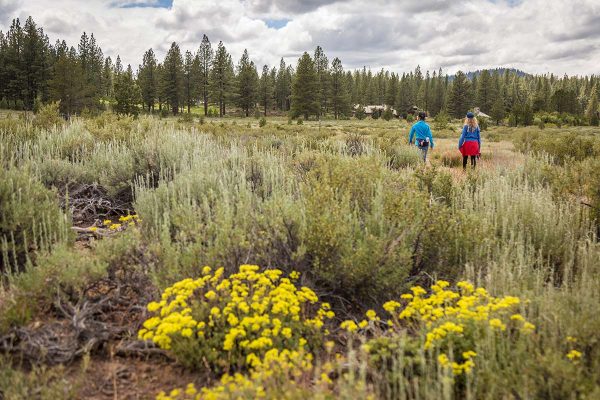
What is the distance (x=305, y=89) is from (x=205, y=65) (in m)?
22.7

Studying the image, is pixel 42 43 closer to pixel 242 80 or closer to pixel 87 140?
pixel 242 80

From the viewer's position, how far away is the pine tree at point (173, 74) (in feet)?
248

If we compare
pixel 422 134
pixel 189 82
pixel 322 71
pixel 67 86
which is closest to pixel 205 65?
pixel 189 82

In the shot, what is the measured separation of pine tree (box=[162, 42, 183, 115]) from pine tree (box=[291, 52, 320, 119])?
2167cm

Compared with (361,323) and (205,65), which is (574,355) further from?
(205,65)

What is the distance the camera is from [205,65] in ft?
260

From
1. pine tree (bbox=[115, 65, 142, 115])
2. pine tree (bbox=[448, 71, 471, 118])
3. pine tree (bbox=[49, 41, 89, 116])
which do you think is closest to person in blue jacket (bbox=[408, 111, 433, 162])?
pine tree (bbox=[115, 65, 142, 115])

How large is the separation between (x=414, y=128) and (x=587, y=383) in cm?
1108

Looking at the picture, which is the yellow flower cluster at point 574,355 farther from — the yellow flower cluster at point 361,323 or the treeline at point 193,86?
the treeline at point 193,86

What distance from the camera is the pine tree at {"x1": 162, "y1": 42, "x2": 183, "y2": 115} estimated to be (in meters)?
75.6

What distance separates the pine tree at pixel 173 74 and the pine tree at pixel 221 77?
5372mm

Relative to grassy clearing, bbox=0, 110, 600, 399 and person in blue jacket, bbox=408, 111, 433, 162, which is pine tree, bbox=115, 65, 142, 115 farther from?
grassy clearing, bbox=0, 110, 600, 399

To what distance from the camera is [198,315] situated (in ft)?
9.75

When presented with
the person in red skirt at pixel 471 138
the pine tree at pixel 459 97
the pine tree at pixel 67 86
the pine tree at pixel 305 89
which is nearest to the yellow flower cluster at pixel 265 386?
the person in red skirt at pixel 471 138
